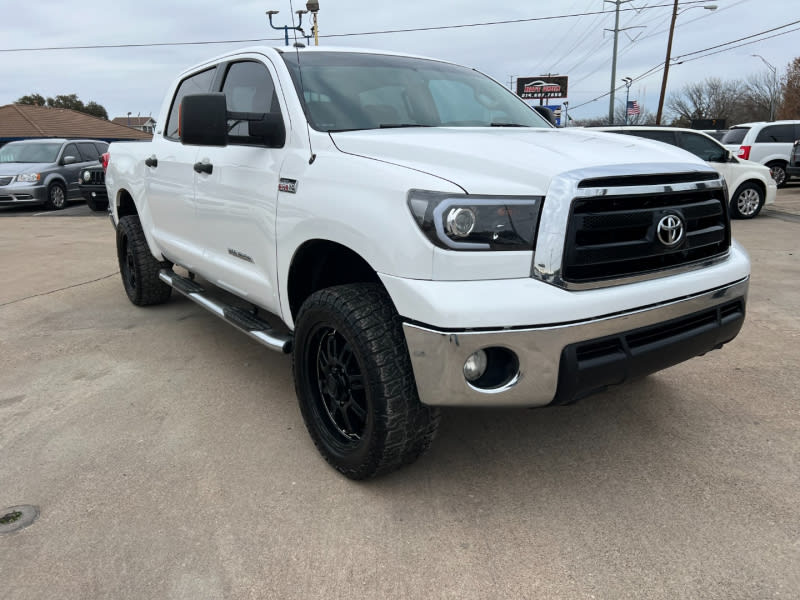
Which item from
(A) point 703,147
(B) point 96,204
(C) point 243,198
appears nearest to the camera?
(C) point 243,198

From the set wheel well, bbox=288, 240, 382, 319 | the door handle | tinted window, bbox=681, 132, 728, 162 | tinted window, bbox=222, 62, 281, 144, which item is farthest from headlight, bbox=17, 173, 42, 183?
wheel well, bbox=288, 240, 382, 319

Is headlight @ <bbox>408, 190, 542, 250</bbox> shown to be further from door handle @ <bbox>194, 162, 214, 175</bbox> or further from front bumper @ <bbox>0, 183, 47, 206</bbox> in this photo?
front bumper @ <bbox>0, 183, 47, 206</bbox>

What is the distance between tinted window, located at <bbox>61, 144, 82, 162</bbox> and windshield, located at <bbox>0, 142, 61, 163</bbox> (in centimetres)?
16

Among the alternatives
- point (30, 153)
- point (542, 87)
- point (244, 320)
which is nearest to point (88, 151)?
point (30, 153)

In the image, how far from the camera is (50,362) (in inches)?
172

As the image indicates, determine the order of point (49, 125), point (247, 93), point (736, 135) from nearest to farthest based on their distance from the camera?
point (247, 93) → point (736, 135) → point (49, 125)

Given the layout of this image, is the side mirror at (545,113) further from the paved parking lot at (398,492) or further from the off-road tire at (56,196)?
the off-road tire at (56,196)

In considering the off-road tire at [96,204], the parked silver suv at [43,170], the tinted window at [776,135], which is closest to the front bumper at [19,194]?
the parked silver suv at [43,170]

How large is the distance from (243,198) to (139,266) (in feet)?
7.89

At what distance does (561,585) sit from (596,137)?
1.94m

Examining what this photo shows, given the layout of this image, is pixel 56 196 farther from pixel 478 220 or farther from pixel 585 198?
pixel 585 198

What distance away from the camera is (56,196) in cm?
1548

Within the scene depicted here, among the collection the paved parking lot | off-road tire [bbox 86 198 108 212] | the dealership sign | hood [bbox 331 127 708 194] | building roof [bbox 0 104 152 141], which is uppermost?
the dealership sign

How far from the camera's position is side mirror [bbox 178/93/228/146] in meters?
3.04
